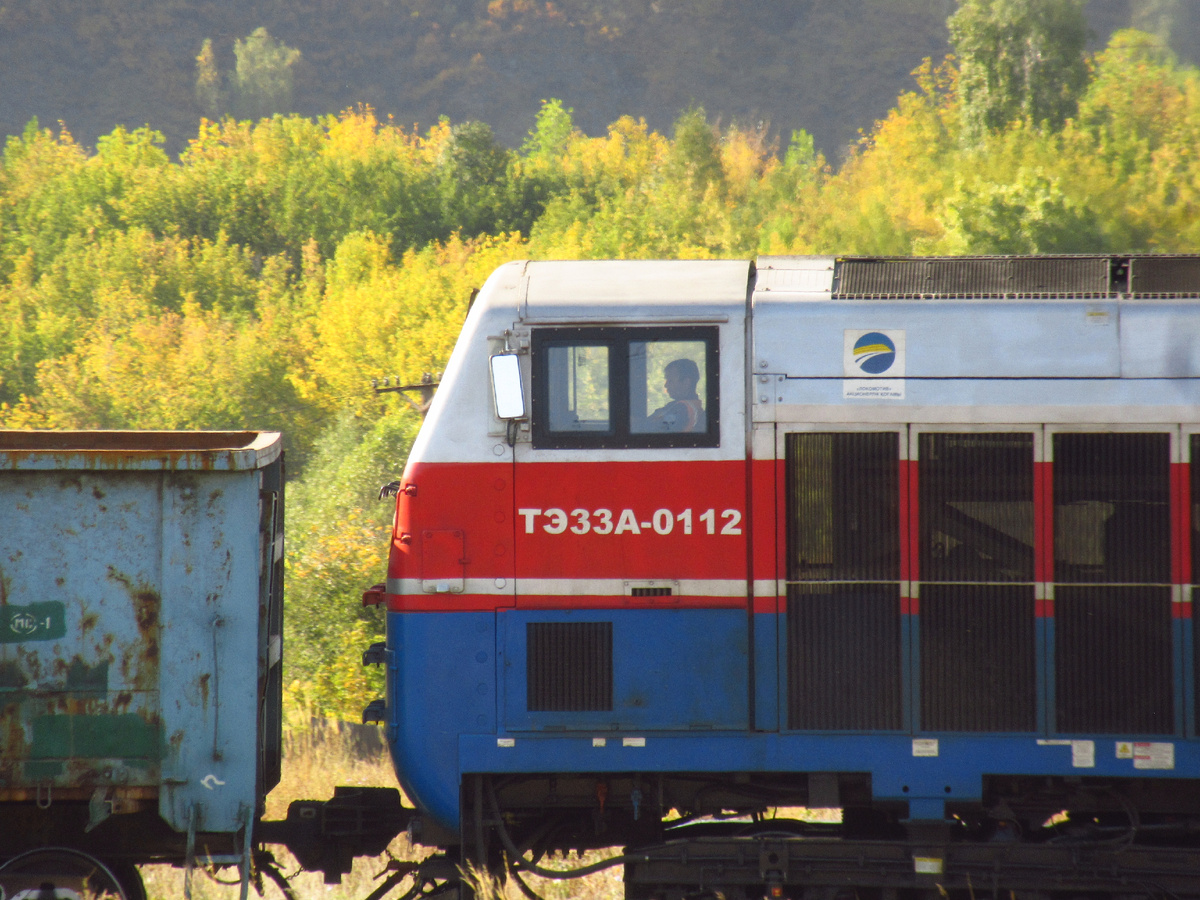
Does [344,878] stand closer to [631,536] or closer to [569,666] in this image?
[569,666]

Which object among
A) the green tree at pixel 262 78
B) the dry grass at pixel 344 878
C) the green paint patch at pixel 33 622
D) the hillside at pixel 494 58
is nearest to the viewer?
the green paint patch at pixel 33 622

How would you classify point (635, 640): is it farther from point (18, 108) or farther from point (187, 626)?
point (18, 108)

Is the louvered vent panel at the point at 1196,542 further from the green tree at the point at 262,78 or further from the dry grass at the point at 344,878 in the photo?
the green tree at the point at 262,78

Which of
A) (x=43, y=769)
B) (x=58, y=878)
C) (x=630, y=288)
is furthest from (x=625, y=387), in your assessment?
(x=58, y=878)

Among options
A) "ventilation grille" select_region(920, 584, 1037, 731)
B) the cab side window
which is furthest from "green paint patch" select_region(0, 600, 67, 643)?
"ventilation grille" select_region(920, 584, 1037, 731)

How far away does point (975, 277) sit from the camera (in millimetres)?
6164

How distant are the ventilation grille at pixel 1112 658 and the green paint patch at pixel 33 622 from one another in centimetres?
532

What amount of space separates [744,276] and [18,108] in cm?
13107

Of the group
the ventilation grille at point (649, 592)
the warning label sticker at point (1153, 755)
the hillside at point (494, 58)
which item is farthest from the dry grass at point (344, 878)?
the hillside at point (494, 58)

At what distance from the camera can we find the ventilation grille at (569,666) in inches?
236

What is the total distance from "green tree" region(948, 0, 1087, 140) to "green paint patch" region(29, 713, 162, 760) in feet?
193

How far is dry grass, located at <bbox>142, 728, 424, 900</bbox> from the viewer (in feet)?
24.2

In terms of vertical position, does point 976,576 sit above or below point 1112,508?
below

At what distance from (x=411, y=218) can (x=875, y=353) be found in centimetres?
6611
